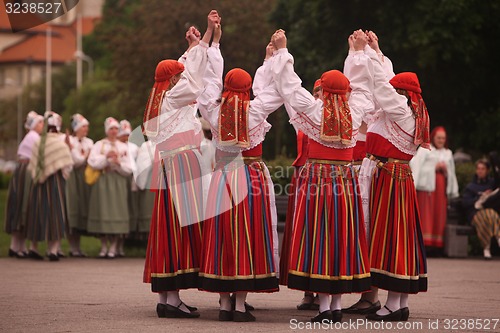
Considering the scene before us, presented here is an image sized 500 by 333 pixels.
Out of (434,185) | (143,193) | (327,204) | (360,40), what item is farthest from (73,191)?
(327,204)

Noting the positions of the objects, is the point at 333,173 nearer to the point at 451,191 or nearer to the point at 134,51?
the point at 451,191

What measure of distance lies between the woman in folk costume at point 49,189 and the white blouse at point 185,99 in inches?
256

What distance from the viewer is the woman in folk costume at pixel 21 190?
1645 cm

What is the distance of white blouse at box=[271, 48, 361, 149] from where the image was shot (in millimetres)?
9297

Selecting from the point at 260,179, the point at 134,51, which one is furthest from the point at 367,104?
the point at 134,51

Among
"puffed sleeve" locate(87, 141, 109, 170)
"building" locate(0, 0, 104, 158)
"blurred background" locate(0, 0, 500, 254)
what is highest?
"building" locate(0, 0, 104, 158)

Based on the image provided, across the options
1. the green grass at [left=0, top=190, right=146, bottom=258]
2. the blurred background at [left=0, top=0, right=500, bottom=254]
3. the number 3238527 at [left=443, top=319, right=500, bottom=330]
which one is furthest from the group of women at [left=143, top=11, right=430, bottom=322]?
the green grass at [left=0, top=190, right=146, bottom=258]

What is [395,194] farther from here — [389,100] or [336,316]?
[336,316]

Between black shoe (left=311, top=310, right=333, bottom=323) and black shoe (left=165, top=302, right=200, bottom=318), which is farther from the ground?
black shoe (left=311, top=310, right=333, bottom=323)

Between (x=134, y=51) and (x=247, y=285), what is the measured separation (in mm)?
31607

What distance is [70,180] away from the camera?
1728 centimetres

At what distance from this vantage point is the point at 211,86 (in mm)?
9828

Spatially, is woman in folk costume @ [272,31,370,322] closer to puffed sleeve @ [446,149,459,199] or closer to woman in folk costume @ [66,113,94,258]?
woman in folk costume @ [66,113,94,258]

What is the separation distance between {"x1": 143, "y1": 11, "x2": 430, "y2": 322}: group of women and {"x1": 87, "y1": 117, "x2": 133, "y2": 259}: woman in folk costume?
22.9 ft
